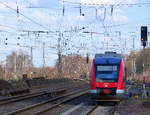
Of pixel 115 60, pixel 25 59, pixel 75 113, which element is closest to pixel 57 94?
pixel 115 60

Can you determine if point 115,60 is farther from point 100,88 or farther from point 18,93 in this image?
point 18,93

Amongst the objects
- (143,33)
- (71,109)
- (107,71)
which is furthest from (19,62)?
(71,109)

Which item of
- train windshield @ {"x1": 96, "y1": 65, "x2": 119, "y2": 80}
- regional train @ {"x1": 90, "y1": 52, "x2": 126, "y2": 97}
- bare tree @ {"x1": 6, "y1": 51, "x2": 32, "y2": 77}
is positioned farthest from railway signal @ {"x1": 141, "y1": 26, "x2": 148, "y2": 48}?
bare tree @ {"x1": 6, "y1": 51, "x2": 32, "y2": 77}

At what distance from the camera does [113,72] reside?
2592cm

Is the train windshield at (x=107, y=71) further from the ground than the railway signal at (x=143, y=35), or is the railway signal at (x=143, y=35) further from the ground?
the railway signal at (x=143, y=35)

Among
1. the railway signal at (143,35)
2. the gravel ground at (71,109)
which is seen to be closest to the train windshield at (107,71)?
the gravel ground at (71,109)

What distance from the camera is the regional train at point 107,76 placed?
25.4 m

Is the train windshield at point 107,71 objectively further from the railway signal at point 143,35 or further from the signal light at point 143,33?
the signal light at point 143,33

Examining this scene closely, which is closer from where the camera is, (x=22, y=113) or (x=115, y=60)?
(x=22, y=113)

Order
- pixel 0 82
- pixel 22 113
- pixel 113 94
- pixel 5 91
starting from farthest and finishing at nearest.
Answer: pixel 0 82 → pixel 5 91 → pixel 113 94 → pixel 22 113

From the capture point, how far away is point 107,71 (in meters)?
26.0

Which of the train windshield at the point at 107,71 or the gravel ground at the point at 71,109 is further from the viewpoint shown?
the train windshield at the point at 107,71

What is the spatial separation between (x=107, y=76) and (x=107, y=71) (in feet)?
1.16

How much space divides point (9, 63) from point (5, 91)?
108082 millimetres
